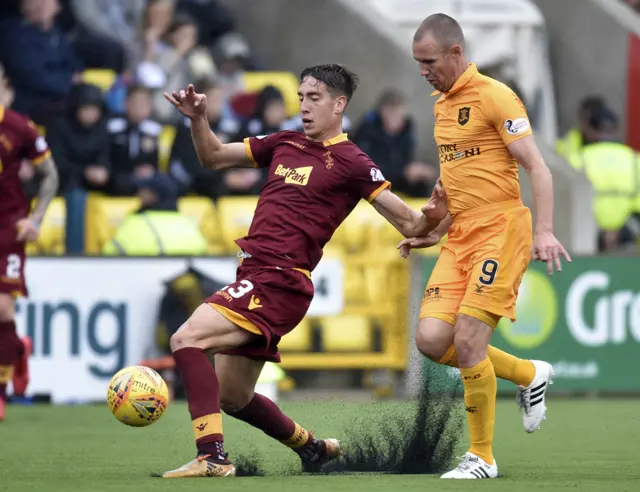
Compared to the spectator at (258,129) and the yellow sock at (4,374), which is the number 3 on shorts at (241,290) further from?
the spectator at (258,129)

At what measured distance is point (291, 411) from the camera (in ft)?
38.8

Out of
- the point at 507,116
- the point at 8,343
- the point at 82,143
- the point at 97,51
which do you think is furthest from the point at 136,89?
the point at 507,116

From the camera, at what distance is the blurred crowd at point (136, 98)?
16000mm

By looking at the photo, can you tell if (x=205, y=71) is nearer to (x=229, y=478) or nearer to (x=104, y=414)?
(x=104, y=414)

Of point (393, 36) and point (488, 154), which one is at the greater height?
point (393, 36)

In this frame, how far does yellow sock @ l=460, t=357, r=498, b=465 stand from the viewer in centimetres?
814

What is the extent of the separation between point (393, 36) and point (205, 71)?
2.27 metres

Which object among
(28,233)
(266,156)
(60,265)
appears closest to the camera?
(266,156)

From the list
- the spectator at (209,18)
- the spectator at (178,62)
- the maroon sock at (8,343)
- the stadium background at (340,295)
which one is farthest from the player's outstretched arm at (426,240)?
the spectator at (209,18)

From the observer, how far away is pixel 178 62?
17.5 m

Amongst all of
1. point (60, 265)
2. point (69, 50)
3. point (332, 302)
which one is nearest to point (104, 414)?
point (60, 265)

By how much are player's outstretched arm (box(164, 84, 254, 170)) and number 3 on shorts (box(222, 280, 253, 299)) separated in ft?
2.57

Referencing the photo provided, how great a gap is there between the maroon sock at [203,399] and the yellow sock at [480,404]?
130 centimetres

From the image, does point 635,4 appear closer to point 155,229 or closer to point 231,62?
point 231,62
